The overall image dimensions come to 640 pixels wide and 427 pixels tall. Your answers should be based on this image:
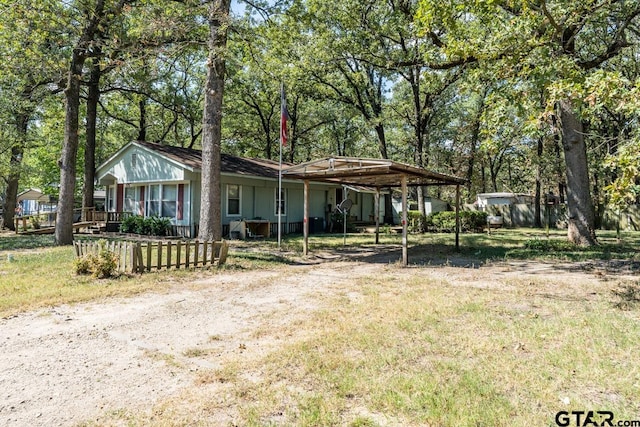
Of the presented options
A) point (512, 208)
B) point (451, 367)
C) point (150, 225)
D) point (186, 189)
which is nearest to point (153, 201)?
point (150, 225)

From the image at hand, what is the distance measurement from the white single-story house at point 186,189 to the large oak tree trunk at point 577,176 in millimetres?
10641

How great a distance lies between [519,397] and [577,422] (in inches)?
16.1

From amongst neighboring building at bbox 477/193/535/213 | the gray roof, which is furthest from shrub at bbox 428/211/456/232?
neighboring building at bbox 477/193/535/213

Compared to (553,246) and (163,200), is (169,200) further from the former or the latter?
(553,246)

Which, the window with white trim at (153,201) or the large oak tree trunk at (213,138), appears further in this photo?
the window with white trim at (153,201)

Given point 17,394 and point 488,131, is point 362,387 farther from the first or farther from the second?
point 488,131

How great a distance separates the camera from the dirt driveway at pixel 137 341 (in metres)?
3.13

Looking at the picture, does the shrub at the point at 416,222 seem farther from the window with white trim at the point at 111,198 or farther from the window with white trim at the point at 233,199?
the window with white trim at the point at 111,198

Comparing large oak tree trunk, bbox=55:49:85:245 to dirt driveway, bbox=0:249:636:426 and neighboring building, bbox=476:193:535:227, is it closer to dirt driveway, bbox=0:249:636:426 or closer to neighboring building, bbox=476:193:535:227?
dirt driveway, bbox=0:249:636:426

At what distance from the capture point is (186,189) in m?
16.8

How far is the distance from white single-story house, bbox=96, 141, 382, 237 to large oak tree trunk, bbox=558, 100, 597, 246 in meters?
10.6

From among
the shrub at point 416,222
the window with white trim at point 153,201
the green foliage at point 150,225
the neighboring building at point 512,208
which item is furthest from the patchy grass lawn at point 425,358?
the neighboring building at point 512,208

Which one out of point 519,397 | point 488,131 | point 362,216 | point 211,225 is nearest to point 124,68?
point 211,225

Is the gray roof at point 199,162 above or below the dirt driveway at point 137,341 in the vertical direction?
above
